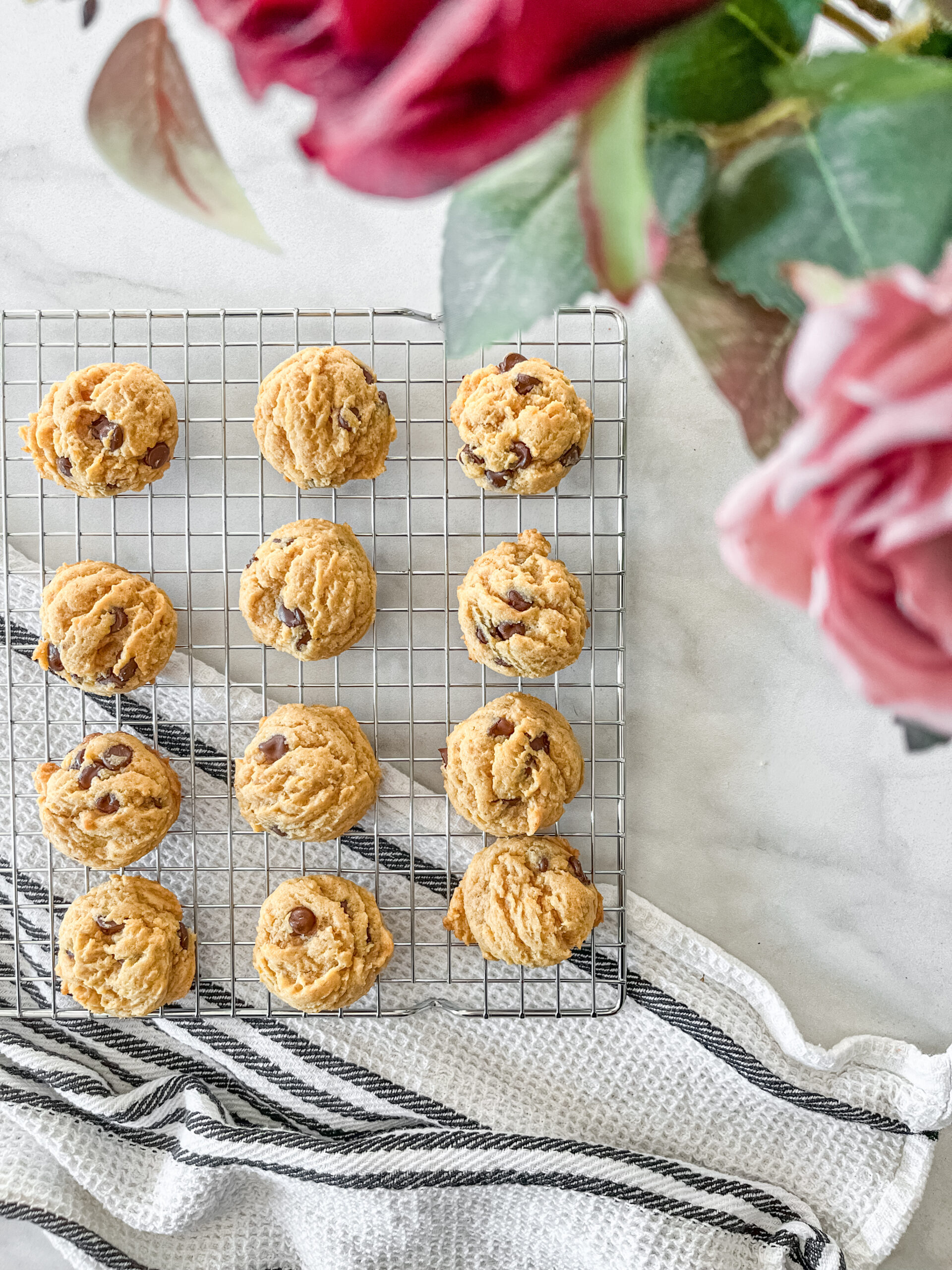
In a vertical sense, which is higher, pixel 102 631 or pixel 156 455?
pixel 156 455

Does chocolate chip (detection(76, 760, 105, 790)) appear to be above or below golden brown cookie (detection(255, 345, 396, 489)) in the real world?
below

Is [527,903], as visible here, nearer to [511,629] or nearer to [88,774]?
[511,629]

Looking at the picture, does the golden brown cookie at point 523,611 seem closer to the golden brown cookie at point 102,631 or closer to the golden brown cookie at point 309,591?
the golden brown cookie at point 309,591

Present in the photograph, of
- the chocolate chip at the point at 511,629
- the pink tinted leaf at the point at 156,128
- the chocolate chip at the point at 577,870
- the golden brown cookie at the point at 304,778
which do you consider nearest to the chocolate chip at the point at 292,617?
the golden brown cookie at the point at 304,778

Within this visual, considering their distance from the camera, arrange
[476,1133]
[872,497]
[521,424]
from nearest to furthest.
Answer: [872,497] → [521,424] → [476,1133]

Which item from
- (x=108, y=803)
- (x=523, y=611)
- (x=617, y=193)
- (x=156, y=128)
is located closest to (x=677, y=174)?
(x=617, y=193)

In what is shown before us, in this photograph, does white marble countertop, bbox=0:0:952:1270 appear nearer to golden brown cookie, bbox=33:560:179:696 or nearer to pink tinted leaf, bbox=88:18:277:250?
golden brown cookie, bbox=33:560:179:696

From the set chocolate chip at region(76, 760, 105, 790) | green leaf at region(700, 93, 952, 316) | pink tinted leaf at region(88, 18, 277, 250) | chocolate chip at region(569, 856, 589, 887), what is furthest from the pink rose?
chocolate chip at region(76, 760, 105, 790)
